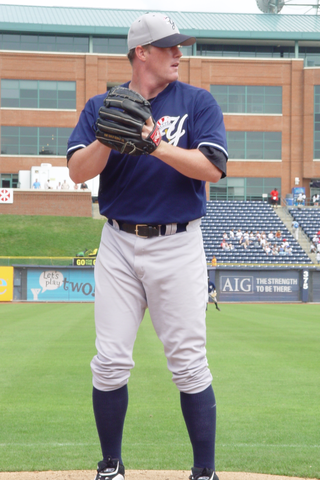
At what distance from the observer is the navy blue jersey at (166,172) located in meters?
2.91

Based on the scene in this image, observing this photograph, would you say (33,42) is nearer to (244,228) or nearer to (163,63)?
(244,228)

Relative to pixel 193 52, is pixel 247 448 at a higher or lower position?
lower

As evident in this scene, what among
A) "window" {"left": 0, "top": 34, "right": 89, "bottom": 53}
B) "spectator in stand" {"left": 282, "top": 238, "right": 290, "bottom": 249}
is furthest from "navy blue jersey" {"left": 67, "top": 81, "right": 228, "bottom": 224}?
"window" {"left": 0, "top": 34, "right": 89, "bottom": 53}

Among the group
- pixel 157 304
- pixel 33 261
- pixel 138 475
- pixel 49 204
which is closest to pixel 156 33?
pixel 157 304

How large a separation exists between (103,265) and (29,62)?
1791 inches

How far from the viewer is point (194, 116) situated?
9.73 ft

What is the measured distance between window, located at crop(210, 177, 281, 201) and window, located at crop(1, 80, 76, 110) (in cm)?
1378

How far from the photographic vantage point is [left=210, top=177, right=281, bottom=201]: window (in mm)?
45062

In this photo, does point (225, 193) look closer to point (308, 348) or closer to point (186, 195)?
point (308, 348)

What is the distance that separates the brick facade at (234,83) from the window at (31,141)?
0.51 m

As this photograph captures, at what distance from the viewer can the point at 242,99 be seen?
152ft

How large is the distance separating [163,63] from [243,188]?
142 feet

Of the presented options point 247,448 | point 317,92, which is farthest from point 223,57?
point 247,448

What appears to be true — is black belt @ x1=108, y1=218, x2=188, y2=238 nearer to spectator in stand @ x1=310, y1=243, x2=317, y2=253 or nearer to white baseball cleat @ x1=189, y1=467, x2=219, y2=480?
white baseball cleat @ x1=189, y1=467, x2=219, y2=480
